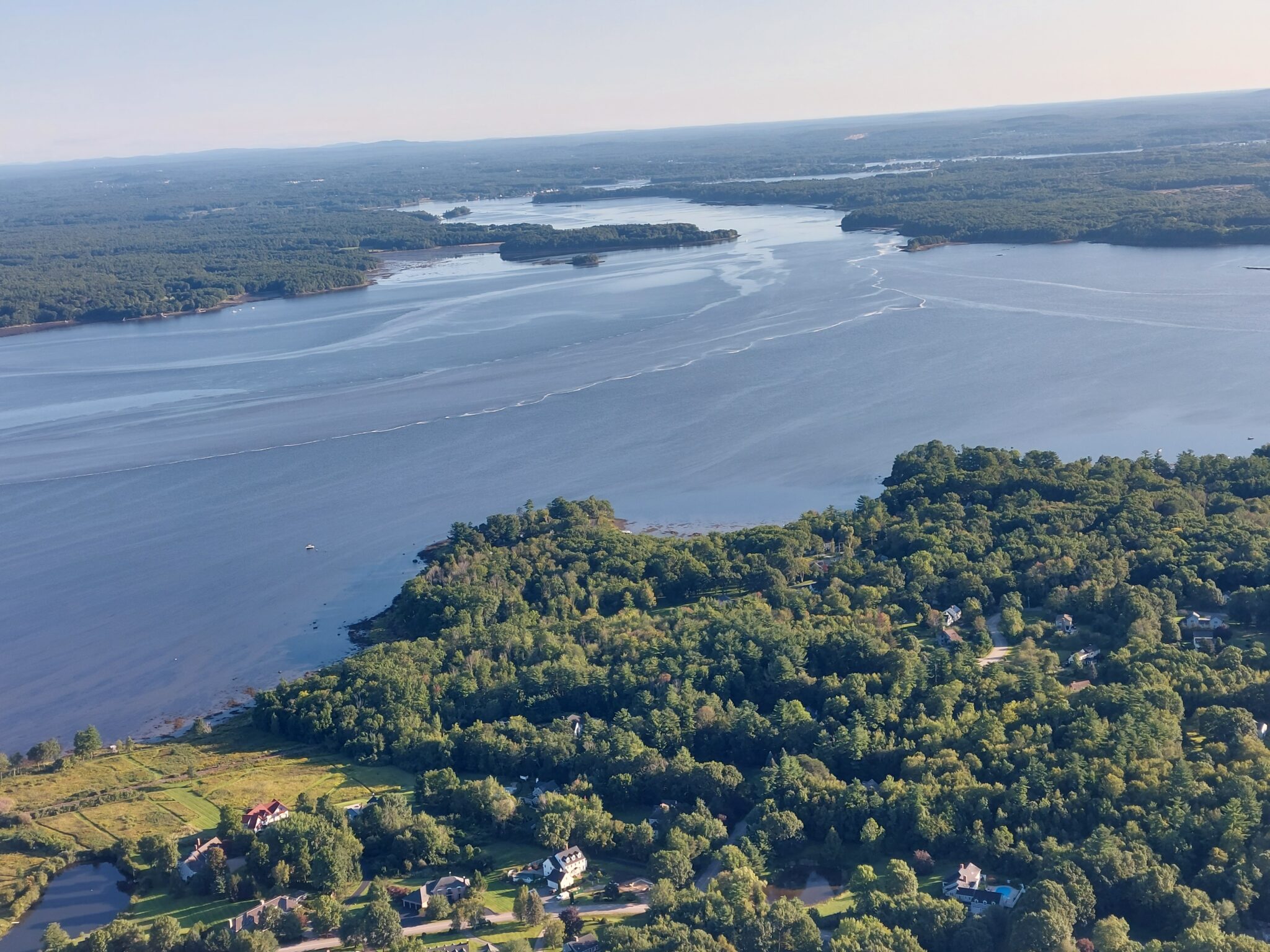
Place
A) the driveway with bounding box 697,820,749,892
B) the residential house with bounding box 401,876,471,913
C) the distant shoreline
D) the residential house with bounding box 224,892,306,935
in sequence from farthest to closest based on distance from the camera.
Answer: the distant shoreline → the driveway with bounding box 697,820,749,892 → the residential house with bounding box 401,876,471,913 → the residential house with bounding box 224,892,306,935

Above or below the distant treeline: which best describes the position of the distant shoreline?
below

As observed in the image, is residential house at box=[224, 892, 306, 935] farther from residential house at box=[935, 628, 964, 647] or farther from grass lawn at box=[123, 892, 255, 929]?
residential house at box=[935, 628, 964, 647]

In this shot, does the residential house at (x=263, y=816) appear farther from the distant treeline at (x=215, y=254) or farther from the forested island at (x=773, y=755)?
the distant treeline at (x=215, y=254)

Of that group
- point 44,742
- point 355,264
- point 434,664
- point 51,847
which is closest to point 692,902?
point 434,664

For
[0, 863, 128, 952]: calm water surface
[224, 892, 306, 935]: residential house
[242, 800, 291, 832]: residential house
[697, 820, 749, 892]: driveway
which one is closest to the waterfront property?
[697, 820, 749, 892]: driveway

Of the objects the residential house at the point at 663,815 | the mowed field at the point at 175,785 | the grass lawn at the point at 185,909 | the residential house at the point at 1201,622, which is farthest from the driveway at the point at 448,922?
the residential house at the point at 1201,622

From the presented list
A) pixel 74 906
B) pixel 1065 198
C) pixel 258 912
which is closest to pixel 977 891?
pixel 258 912
